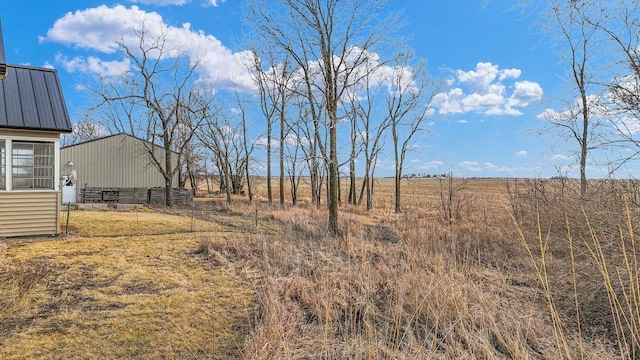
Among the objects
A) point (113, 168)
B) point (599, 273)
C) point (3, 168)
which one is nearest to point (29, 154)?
point (3, 168)

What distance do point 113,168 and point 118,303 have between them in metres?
20.9

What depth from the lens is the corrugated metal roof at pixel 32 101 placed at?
8117 mm

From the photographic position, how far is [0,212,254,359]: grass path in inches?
134

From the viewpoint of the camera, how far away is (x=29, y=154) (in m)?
8.58

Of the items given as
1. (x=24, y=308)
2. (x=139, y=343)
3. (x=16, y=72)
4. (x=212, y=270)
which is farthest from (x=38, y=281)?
(x=16, y=72)

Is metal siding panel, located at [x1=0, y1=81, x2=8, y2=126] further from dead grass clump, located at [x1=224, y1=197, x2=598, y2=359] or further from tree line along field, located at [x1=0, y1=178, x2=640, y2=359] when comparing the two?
dead grass clump, located at [x1=224, y1=197, x2=598, y2=359]

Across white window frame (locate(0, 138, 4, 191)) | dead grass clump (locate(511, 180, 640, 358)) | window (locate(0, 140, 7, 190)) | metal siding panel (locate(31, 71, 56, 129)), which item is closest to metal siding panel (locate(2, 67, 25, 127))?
metal siding panel (locate(31, 71, 56, 129))

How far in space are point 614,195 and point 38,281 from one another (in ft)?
25.7

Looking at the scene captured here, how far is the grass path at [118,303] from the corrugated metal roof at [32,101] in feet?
9.03

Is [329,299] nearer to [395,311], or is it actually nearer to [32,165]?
[395,311]

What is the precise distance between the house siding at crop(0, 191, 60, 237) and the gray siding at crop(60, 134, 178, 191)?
13638 millimetres

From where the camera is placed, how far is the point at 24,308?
419 centimetres

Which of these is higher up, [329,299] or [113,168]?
[113,168]

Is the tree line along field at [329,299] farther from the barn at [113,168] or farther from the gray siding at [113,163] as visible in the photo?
the gray siding at [113,163]
